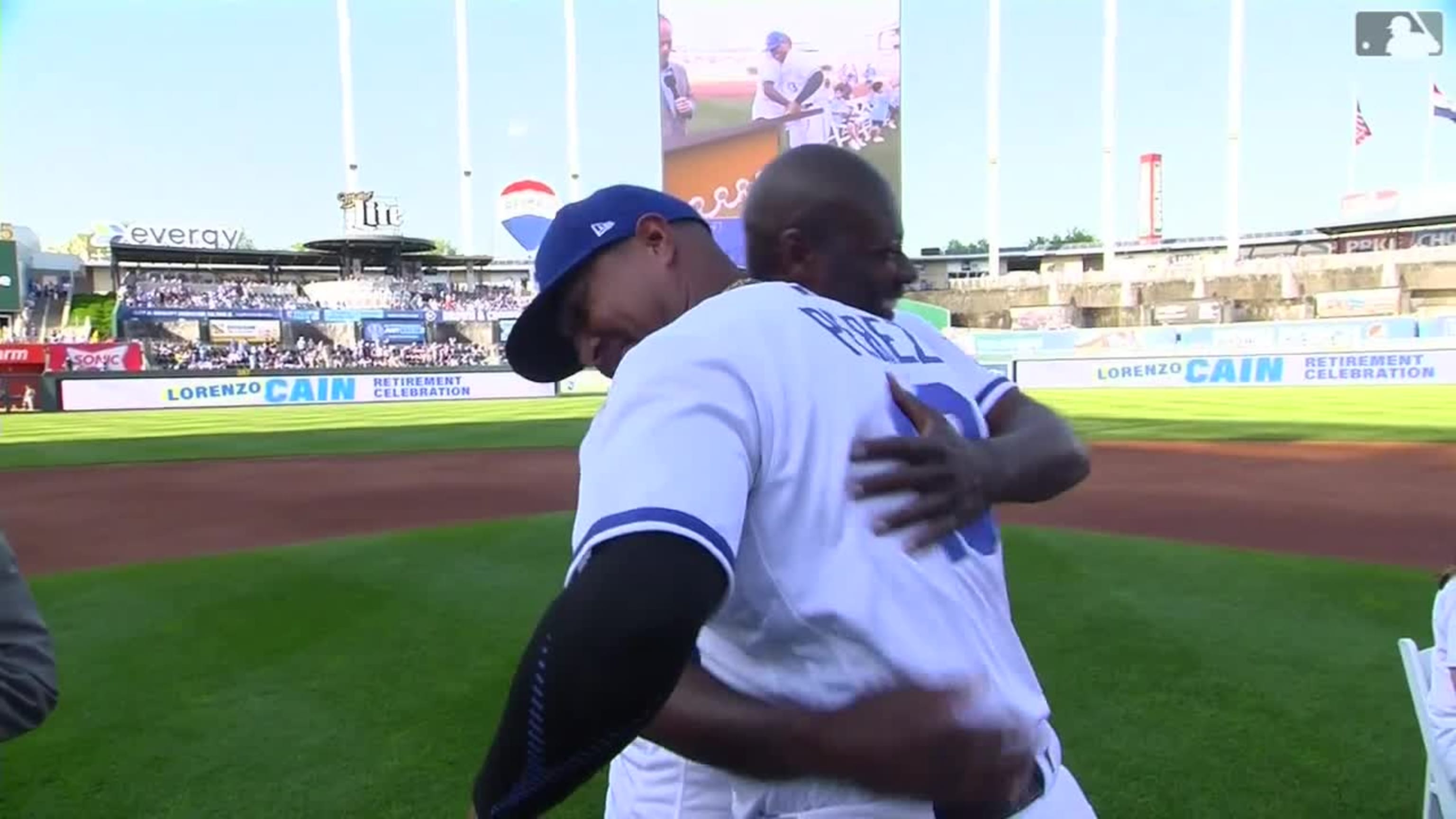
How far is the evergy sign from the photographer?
6156cm

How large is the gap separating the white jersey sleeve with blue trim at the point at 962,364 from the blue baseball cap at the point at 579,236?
1.28ft

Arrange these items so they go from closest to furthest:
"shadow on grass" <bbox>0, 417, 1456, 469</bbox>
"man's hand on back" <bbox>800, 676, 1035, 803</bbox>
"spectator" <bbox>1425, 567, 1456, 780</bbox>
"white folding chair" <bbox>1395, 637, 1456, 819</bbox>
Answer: "man's hand on back" <bbox>800, 676, 1035, 803</bbox>
"spectator" <bbox>1425, 567, 1456, 780</bbox>
"white folding chair" <bbox>1395, 637, 1456, 819</bbox>
"shadow on grass" <bbox>0, 417, 1456, 469</bbox>

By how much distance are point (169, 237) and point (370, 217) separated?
12.6 m

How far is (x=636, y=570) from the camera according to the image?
1044mm

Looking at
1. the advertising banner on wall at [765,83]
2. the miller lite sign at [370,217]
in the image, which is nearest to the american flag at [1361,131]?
the advertising banner on wall at [765,83]

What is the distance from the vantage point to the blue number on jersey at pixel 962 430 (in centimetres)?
135

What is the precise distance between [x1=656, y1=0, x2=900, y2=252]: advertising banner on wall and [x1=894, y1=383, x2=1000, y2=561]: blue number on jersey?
31768 mm

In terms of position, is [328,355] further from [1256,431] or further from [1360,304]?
[1360,304]

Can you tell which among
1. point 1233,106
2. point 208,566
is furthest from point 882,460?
point 1233,106

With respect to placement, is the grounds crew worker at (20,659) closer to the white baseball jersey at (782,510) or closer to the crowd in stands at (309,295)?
the white baseball jersey at (782,510)

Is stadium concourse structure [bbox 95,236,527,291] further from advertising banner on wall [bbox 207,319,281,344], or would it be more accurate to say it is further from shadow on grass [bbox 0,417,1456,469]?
shadow on grass [bbox 0,417,1456,469]

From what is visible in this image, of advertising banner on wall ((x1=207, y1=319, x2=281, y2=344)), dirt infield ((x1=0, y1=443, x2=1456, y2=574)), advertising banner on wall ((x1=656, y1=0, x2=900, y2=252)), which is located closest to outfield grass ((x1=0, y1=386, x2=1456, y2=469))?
dirt infield ((x1=0, y1=443, x2=1456, y2=574))

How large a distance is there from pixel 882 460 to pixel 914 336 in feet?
1.35

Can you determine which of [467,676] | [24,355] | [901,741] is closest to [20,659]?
[901,741]
